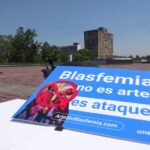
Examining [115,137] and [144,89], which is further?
[144,89]

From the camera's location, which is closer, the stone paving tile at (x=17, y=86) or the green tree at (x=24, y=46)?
the stone paving tile at (x=17, y=86)

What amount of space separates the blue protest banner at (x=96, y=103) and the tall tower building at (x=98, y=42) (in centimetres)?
10231

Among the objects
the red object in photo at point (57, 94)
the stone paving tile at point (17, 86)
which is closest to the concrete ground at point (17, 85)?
the stone paving tile at point (17, 86)

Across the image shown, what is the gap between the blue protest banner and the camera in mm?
1371

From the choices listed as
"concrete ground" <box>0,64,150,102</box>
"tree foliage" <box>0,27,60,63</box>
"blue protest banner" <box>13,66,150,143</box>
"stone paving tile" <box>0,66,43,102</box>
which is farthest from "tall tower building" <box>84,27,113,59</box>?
"blue protest banner" <box>13,66,150,143</box>

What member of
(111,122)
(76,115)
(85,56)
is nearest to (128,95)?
(111,122)

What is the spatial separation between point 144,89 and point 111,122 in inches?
14.6

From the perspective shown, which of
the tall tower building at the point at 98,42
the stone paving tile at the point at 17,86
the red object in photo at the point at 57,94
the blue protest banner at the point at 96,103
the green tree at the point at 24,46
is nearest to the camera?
the blue protest banner at the point at 96,103

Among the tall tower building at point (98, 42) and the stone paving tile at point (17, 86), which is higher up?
the tall tower building at point (98, 42)

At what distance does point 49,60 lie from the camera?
2.78 meters

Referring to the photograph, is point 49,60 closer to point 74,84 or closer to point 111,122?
point 74,84

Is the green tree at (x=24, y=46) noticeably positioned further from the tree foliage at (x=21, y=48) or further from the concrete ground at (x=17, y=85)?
the concrete ground at (x=17, y=85)

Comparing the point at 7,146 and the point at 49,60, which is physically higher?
the point at 49,60

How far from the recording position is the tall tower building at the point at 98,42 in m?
106
